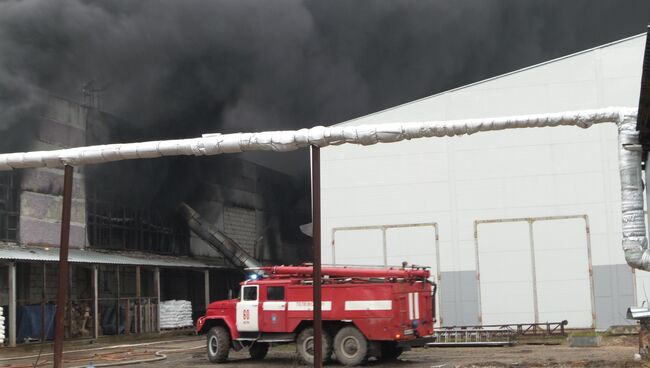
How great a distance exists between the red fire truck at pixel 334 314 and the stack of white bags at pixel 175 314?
Answer: 15427 mm

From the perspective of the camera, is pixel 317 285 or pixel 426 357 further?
pixel 426 357

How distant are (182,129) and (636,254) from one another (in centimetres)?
2790

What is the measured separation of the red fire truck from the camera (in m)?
18.3

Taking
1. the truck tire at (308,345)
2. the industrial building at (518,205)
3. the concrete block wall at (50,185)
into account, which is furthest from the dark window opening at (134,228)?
the truck tire at (308,345)

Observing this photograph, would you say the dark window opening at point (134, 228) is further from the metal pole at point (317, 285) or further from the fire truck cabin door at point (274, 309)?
the metal pole at point (317, 285)

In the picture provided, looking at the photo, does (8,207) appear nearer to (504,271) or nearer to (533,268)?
(504,271)

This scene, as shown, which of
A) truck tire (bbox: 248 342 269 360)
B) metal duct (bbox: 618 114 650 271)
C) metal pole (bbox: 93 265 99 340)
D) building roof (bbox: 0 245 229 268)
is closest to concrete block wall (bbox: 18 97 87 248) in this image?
building roof (bbox: 0 245 229 268)

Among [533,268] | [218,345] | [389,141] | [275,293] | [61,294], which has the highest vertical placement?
[389,141]

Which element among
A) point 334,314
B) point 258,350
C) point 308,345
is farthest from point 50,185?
point 334,314

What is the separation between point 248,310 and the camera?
19.7 metres

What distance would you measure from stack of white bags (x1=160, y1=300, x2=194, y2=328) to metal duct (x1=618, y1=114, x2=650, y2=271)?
2646 cm

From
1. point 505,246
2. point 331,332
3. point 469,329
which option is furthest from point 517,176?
point 331,332

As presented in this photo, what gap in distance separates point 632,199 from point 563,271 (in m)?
15.8

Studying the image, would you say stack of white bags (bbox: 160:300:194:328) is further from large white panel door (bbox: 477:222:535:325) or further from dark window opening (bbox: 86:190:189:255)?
large white panel door (bbox: 477:222:535:325)
